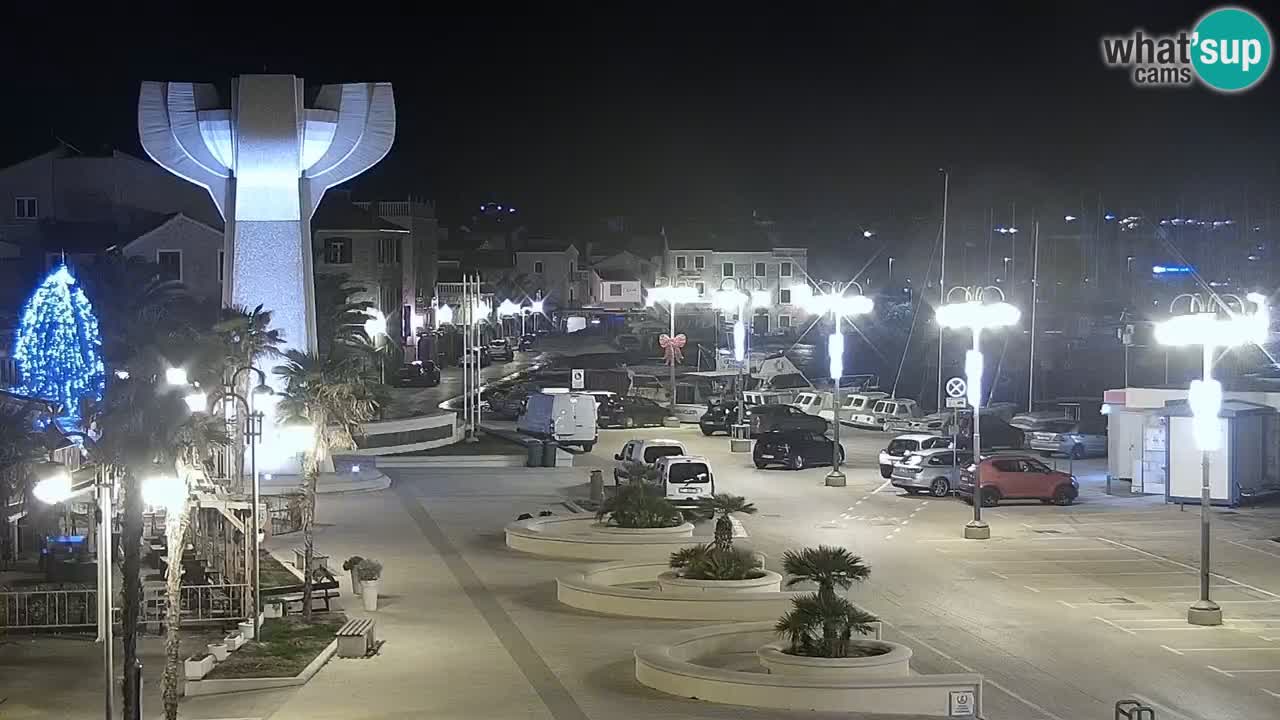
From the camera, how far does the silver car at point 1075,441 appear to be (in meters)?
55.2

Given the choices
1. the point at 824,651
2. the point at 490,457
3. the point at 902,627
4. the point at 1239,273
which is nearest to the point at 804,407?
the point at 490,457

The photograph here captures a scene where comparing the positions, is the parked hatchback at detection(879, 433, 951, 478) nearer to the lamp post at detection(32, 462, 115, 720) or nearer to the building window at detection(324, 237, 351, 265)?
the lamp post at detection(32, 462, 115, 720)

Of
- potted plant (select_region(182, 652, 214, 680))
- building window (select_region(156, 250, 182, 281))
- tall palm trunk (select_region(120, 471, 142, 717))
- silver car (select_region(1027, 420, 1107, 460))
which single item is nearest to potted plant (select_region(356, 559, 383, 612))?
potted plant (select_region(182, 652, 214, 680))

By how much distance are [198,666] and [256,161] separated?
26.7m

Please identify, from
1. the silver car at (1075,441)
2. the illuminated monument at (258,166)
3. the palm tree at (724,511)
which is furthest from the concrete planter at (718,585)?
the silver car at (1075,441)

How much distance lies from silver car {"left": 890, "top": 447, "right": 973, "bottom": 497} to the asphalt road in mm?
433

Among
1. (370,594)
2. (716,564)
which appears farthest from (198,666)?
(716,564)

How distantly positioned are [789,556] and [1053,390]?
69.8 meters

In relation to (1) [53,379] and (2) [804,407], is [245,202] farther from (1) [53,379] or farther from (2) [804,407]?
(2) [804,407]

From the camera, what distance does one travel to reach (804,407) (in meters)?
69.1

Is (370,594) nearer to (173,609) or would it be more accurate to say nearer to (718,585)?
(718,585)

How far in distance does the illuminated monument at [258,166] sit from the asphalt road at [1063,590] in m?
12.8

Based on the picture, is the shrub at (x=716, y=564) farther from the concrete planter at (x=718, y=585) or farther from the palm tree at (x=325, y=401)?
the palm tree at (x=325, y=401)

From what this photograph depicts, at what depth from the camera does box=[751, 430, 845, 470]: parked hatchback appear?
50.2m
